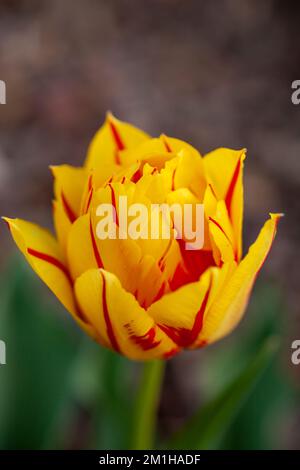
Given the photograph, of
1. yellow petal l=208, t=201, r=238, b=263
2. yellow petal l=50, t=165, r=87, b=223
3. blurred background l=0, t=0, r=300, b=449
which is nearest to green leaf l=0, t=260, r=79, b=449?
blurred background l=0, t=0, r=300, b=449

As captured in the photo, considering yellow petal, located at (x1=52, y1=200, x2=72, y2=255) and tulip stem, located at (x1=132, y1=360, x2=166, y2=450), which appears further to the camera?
tulip stem, located at (x1=132, y1=360, x2=166, y2=450)

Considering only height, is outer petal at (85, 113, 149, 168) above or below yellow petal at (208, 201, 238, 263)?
above

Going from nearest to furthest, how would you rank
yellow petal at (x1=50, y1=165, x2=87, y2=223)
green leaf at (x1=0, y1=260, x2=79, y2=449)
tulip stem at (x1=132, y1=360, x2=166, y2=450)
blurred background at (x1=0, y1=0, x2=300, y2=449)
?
Answer: yellow petal at (x1=50, y1=165, x2=87, y2=223), tulip stem at (x1=132, y1=360, x2=166, y2=450), green leaf at (x1=0, y1=260, x2=79, y2=449), blurred background at (x1=0, y1=0, x2=300, y2=449)

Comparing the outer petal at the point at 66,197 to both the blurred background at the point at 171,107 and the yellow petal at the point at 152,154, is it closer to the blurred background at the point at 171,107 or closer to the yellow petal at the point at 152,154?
the yellow petal at the point at 152,154

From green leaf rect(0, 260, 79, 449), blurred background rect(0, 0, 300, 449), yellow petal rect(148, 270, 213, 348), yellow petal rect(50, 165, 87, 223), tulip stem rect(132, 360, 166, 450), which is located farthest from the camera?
blurred background rect(0, 0, 300, 449)

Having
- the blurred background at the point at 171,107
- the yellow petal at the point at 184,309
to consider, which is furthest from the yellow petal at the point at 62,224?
the blurred background at the point at 171,107

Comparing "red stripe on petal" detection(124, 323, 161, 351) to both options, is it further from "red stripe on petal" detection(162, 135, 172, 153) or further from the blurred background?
the blurred background
